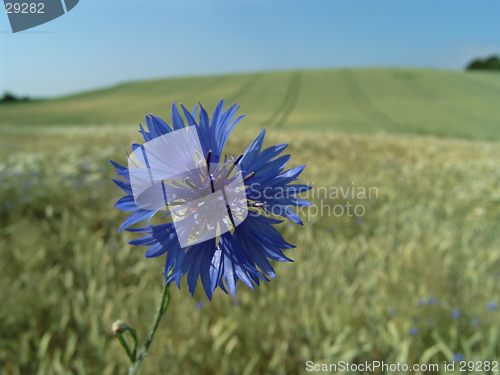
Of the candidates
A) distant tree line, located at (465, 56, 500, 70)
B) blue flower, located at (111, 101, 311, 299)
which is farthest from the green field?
distant tree line, located at (465, 56, 500, 70)

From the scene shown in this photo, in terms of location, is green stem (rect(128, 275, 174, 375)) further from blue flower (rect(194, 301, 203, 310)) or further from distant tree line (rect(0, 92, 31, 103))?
distant tree line (rect(0, 92, 31, 103))

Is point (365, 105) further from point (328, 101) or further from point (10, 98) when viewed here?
point (10, 98)

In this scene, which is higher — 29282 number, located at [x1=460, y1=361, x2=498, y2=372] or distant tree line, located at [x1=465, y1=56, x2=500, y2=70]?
distant tree line, located at [x1=465, y1=56, x2=500, y2=70]

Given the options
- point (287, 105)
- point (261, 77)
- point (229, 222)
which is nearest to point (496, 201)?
point (229, 222)

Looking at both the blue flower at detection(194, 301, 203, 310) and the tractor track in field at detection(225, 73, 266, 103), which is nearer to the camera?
the blue flower at detection(194, 301, 203, 310)

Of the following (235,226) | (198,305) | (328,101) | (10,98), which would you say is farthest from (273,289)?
(10,98)

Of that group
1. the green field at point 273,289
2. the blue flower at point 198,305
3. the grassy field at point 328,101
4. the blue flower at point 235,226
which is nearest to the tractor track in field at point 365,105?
the grassy field at point 328,101

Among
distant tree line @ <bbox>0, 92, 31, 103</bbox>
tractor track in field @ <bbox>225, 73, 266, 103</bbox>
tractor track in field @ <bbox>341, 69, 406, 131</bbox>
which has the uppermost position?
distant tree line @ <bbox>0, 92, 31, 103</bbox>

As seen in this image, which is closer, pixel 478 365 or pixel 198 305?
pixel 478 365
